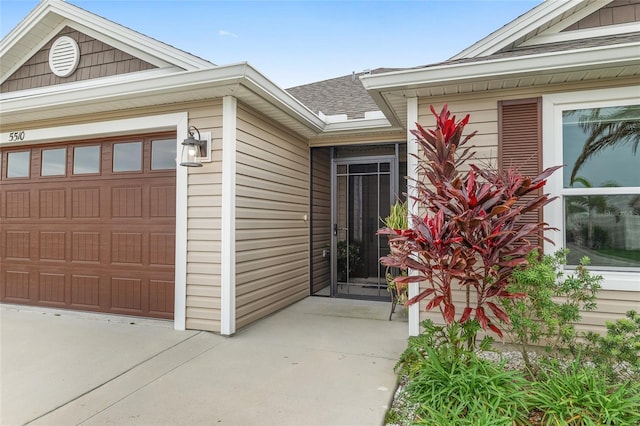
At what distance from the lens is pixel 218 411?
90.2 inches

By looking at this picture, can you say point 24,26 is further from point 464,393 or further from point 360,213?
point 464,393

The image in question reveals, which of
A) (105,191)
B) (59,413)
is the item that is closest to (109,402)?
(59,413)

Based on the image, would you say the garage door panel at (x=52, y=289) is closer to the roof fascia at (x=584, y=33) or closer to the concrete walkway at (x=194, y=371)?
the concrete walkway at (x=194, y=371)

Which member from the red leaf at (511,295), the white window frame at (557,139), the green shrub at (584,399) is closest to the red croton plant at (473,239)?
the red leaf at (511,295)

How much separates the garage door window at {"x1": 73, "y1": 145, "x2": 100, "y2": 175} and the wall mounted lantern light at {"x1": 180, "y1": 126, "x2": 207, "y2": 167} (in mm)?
1390

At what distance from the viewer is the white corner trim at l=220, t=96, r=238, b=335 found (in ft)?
12.2

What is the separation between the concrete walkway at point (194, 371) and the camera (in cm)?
227

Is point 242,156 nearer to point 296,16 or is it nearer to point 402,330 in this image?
point 402,330

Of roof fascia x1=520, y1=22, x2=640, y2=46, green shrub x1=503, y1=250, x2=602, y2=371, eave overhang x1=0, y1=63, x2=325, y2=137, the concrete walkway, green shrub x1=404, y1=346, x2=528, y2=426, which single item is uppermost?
roof fascia x1=520, y1=22, x2=640, y2=46

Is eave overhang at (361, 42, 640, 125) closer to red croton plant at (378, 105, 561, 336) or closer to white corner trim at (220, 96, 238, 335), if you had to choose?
red croton plant at (378, 105, 561, 336)

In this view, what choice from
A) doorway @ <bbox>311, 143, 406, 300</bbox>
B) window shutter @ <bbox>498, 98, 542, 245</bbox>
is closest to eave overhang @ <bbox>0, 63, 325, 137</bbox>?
doorway @ <bbox>311, 143, 406, 300</bbox>

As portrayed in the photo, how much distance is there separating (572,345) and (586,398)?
0.44 m

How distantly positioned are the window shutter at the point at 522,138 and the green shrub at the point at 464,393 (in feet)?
4.76

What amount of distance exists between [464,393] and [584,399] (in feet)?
2.30
